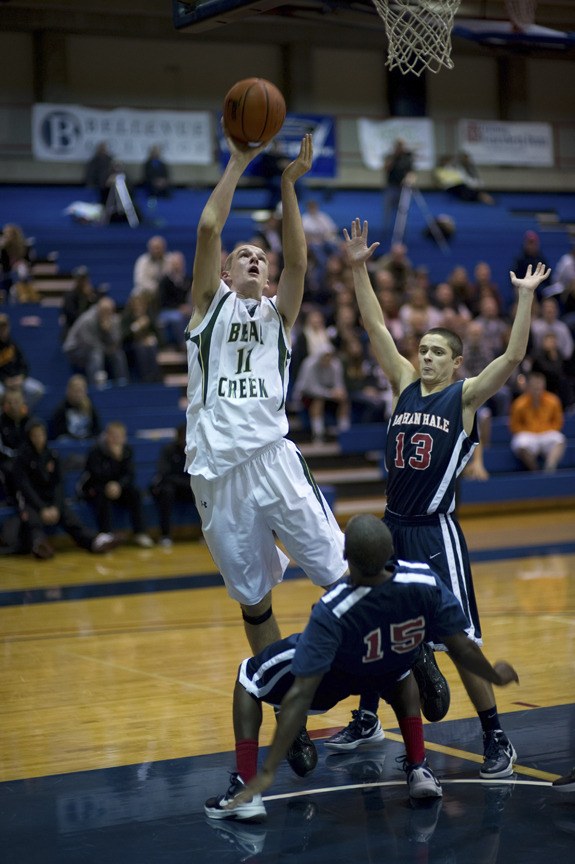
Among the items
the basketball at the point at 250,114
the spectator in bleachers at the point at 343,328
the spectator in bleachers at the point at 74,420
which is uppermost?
the basketball at the point at 250,114

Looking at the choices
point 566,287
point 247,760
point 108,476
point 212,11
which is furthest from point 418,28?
point 566,287

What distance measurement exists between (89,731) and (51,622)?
2.73m

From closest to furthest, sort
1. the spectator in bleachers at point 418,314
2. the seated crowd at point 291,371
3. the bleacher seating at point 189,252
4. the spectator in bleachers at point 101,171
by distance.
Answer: the seated crowd at point 291,371 < the bleacher seating at point 189,252 < the spectator in bleachers at point 418,314 < the spectator in bleachers at point 101,171

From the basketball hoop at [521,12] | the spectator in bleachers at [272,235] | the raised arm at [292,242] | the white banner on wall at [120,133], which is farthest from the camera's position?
the white banner on wall at [120,133]

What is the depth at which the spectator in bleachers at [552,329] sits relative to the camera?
15453 mm

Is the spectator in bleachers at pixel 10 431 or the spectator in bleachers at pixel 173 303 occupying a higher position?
the spectator in bleachers at pixel 173 303

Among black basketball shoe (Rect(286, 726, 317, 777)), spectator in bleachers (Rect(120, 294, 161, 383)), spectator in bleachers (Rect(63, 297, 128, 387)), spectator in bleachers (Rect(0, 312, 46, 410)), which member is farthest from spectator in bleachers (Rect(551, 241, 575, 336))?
black basketball shoe (Rect(286, 726, 317, 777))

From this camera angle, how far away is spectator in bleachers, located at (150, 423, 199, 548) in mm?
11836

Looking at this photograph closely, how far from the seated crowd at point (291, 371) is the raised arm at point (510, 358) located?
6779 mm

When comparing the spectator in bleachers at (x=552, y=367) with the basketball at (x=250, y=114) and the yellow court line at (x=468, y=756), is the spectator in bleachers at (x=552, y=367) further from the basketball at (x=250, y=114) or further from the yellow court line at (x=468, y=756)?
the basketball at (x=250, y=114)

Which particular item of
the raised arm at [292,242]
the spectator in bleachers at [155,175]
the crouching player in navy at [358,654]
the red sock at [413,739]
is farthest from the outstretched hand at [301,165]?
the spectator in bleachers at [155,175]

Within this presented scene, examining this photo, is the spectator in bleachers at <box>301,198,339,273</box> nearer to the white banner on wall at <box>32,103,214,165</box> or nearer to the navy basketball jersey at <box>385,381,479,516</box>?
the white banner on wall at <box>32,103,214,165</box>

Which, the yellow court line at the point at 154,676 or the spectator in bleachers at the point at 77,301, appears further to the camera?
the spectator in bleachers at the point at 77,301

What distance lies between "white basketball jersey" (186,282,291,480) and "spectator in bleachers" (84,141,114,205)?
13.9 m
